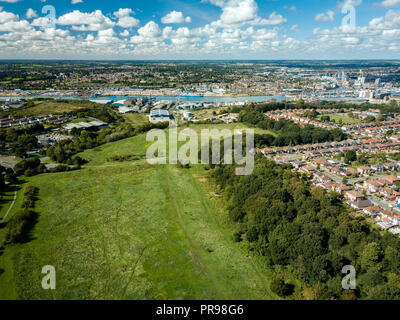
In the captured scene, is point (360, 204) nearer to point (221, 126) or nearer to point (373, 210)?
point (373, 210)

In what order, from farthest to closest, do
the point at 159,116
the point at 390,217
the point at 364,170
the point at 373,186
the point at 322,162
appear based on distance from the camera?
the point at 159,116 → the point at 322,162 → the point at 364,170 → the point at 373,186 → the point at 390,217

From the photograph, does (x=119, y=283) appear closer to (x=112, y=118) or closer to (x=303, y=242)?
(x=303, y=242)

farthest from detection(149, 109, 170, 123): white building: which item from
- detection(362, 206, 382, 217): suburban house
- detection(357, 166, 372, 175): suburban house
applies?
detection(362, 206, 382, 217): suburban house

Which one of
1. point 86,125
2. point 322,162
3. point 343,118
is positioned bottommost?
point 322,162

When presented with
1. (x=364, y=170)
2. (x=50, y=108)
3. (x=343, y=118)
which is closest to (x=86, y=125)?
(x=50, y=108)

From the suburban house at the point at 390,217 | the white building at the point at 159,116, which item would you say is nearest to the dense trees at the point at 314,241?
the suburban house at the point at 390,217

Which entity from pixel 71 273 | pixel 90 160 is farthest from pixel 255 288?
pixel 90 160

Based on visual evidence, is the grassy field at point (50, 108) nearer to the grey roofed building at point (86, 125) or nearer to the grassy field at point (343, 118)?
the grey roofed building at point (86, 125)
